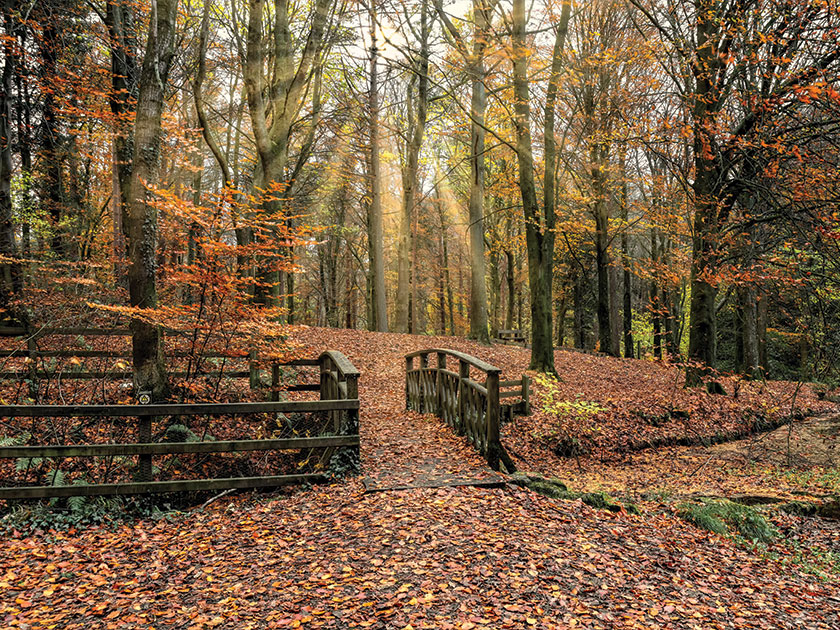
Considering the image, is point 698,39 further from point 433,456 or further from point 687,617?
point 687,617

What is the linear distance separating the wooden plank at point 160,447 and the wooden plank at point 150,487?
35cm

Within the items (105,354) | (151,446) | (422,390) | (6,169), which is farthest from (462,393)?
(6,169)

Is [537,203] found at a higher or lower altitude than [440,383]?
higher

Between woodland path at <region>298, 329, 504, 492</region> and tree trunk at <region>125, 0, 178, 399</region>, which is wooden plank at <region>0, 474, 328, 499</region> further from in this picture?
tree trunk at <region>125, 0, 178, 399</region>

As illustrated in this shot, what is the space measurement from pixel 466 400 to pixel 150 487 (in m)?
4.30

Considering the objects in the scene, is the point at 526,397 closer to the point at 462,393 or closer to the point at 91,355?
→ the point at 462,393

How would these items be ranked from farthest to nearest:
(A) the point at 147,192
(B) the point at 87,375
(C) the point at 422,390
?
(C) the point at 422,390 → (B) the point at 87,375 → (A) the point at 147,192

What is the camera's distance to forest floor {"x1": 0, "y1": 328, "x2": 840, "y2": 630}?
354cm

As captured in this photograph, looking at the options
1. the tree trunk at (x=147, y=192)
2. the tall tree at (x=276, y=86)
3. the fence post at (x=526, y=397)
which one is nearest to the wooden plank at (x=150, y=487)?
the tree trunk at (x=147, y=192)

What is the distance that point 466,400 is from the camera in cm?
742

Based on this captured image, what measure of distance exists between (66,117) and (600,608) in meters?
14.8

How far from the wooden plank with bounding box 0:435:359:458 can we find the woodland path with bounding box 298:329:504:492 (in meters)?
0.72

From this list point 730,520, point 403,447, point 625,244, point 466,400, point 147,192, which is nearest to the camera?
point 730,520

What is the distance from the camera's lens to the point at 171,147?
1520 centimetres
